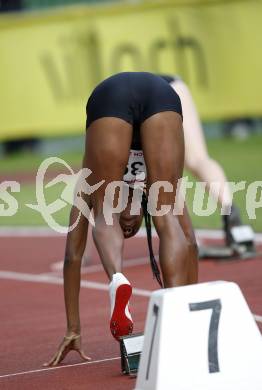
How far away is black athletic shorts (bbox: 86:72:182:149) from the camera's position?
7.33 meters

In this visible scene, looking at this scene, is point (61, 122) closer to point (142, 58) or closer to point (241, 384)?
point (142, 58)

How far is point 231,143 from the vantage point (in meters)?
26.6

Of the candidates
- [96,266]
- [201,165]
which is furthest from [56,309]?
[201,165]

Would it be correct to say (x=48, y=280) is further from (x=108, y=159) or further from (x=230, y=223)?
(x=108, y=159)

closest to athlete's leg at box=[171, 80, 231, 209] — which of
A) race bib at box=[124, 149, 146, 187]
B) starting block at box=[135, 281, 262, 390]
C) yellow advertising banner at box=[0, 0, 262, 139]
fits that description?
race bib at box=[124, 149, 146, 187]

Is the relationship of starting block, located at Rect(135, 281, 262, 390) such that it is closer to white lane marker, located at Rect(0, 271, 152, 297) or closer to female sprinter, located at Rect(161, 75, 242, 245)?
white lane marker, located at Rect(0, 271, 152, 297)

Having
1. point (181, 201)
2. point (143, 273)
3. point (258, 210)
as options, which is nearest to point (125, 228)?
point (181, 201)

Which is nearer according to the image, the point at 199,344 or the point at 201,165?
the point at 199,344

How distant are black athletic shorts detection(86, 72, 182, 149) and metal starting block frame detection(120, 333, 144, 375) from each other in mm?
1123

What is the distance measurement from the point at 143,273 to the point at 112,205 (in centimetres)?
439

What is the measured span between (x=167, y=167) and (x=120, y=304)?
2.78ft

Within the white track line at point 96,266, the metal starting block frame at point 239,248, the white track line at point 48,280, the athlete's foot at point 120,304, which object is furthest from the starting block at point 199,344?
the white track line at point 96,266

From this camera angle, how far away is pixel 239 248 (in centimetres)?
1226

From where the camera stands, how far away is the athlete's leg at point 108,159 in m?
7.32
